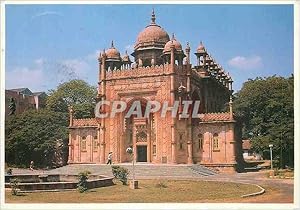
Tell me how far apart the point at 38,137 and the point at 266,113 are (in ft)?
40.5

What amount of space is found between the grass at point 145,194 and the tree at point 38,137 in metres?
9.50

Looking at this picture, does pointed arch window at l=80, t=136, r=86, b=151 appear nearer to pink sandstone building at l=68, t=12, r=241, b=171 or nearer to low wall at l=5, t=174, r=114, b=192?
pink sandstone building at l=68, t=12, r=241, b=171

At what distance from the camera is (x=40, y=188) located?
13.5 meters

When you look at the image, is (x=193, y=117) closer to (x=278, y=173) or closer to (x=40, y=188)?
(x=278, y=173)

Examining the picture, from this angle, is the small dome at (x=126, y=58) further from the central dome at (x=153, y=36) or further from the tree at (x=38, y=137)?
the tree at (x=38, y=137)

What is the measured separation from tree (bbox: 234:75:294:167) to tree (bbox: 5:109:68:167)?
33.8ft

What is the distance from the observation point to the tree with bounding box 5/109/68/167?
22819 mm

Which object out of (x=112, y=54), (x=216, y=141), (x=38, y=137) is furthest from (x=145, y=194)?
(x=112, y=54)

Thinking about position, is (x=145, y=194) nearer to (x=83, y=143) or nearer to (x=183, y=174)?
(x=183, y=174)

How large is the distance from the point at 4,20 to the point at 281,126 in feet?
43.7

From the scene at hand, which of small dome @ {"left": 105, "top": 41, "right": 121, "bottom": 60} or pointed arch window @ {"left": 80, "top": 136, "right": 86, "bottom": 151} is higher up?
small dome @ {"left": 105, "top": 41, "right": 121, "bottom": 60}

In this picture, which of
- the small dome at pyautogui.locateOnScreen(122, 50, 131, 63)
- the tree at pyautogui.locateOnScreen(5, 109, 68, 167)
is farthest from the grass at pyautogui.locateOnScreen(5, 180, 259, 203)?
the small dome at pyautogui.locateOnScreen(122, 50, 131, 63)

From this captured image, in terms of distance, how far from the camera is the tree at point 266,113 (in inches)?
807

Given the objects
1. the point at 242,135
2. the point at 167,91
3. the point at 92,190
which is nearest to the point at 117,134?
the point at 167,91
